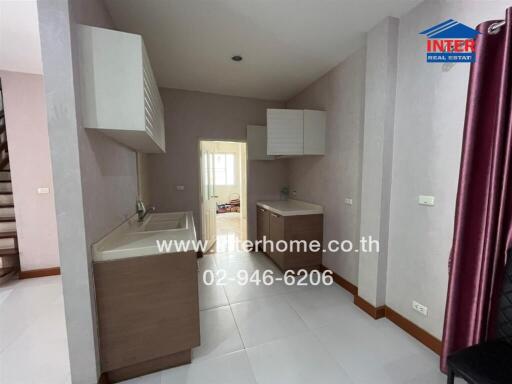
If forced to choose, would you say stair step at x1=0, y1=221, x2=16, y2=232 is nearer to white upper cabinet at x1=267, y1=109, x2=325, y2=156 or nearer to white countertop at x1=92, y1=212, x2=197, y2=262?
white countertop at x1=92, y1=212, x2=197, y2=262

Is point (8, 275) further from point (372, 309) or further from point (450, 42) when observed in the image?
point (450, 42)

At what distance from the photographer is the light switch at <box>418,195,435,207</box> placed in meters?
1.66

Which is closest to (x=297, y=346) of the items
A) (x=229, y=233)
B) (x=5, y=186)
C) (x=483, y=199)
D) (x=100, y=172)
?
(x=483, y=199)

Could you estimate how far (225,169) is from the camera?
8.76 meters

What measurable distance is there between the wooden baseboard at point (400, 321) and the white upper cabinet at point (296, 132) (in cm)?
Result: 180

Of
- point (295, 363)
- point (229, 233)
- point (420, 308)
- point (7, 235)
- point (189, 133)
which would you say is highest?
point (189, 133)

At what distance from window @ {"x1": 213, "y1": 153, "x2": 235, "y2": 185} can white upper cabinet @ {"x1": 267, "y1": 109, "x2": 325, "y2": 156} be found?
5.61m

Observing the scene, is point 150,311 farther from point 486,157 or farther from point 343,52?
point 343,52

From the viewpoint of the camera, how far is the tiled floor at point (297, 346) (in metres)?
1.48

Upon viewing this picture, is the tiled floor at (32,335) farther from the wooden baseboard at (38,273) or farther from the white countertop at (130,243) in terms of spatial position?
the white countertop at (130,243)

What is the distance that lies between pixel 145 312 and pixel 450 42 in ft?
9.11

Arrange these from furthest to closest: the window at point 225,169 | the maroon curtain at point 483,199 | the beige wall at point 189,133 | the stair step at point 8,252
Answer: the window at point 225,169 → the beige wall at point 189,133 → the stair step at point 8,252 → the maroon curtain at point 483,199

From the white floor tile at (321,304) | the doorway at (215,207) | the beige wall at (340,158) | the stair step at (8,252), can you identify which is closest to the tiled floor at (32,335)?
the stair step at (8,252)

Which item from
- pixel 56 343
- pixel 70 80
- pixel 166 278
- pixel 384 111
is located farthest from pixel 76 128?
pixel 384 111
